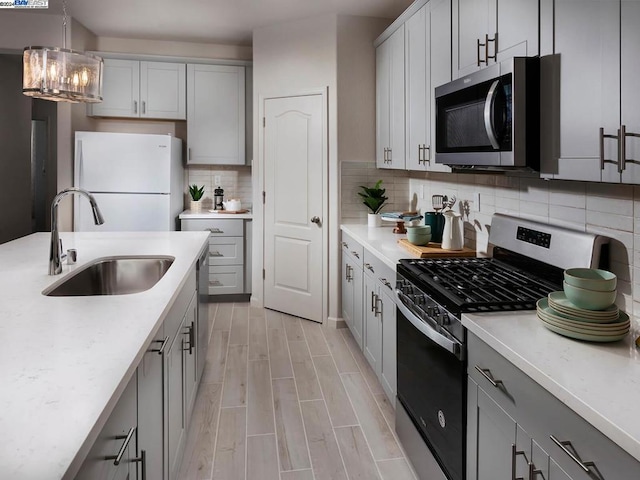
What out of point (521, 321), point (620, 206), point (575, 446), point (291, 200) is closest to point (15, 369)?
point (575, 446)

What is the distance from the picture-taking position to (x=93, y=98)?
2549mm

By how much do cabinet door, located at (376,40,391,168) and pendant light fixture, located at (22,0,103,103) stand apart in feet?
6.92

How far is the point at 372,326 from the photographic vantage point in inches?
124

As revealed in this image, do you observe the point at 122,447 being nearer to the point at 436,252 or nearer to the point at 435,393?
the point at 435,393

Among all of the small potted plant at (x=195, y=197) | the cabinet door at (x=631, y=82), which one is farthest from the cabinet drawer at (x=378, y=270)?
the small potted plant at (x=195, y=197)

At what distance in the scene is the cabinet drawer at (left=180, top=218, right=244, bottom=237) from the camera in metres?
4.97

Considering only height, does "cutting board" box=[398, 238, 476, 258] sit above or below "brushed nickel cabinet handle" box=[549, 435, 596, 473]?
above

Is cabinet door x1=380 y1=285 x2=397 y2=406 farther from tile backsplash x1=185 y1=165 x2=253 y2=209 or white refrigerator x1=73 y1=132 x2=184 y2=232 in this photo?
tile backsplash x1=185 y1=165 x2=253 y2=209

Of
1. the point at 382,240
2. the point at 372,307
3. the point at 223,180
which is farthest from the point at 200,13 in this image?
the point at 372,307

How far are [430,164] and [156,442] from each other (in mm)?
2046

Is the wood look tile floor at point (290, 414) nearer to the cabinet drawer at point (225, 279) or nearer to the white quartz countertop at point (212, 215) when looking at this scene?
the cabinet drawer at point (225, 279)

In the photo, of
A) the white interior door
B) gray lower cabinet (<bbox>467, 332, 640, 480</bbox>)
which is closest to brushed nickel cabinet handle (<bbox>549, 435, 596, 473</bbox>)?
gray lower cabinet (<bbox>467, 332, 640, 480</bbox>)

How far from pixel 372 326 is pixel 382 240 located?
584mm

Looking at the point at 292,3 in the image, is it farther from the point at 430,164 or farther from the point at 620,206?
the point at 620,206
